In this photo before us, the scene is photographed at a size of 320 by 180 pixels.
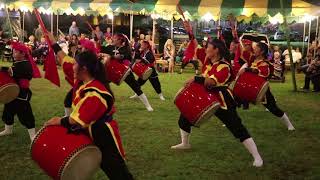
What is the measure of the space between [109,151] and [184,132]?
241cm

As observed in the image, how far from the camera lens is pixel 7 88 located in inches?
211

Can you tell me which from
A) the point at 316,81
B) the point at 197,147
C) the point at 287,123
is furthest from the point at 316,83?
the point at 197,147

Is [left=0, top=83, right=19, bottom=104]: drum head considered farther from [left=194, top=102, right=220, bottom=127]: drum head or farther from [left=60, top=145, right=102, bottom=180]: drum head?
[left=60, top=145, right=102, bottom=180]: drum head

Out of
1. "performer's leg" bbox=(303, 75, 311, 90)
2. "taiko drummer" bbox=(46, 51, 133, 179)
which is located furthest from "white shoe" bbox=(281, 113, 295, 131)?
"performer's leg" bbox=(303, 75, 311, 90)

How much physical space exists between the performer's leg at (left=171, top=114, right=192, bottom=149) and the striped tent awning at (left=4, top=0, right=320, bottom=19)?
22.6ft

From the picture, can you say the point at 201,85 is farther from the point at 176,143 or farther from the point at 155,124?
the point at 155,124

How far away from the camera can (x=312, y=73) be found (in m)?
12.0

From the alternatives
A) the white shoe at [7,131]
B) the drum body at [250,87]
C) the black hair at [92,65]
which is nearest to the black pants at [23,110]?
the white shoe at [7,131]

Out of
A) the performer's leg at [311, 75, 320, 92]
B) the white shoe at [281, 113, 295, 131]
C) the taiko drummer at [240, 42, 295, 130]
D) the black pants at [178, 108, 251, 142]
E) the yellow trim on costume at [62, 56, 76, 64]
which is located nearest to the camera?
the black pants at [178, 108, 251, 142]

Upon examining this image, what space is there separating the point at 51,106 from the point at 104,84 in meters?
5.52

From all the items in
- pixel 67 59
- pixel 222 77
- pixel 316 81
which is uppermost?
pixel 67 59

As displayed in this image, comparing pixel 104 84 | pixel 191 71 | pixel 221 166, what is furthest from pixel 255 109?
pixel 191 71

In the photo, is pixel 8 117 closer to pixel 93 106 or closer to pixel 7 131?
pixel 7 131

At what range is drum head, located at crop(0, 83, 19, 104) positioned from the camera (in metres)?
5.34
